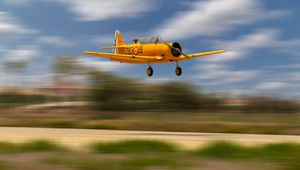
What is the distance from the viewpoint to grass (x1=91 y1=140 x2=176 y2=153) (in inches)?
760

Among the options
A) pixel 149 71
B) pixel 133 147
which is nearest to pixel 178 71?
pixel 149 71

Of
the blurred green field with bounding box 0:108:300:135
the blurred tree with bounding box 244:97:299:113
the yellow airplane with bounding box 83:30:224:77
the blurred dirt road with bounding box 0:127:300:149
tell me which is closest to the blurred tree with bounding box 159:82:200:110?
the blurred green field with bounding box 0:108:300:135

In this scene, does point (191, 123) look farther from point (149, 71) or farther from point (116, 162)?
point (116, 162)

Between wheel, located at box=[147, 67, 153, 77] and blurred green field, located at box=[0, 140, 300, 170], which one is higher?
wheel, located at box=[147, 67, 153, 77]

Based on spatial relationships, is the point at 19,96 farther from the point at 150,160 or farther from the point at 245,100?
the point at 150,160

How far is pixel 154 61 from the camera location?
73.3 ft

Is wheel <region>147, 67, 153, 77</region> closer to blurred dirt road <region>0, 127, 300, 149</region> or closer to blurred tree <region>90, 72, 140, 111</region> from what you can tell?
blurred dirt road <region>0, 127, 300, 149</region>

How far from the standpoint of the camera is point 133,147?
19984mm

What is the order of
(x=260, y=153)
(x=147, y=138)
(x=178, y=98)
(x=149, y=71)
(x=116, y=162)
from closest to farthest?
(x=116, y=162) < (x=260, y=153) < (x=149, y=71) < (x=147, y=138) < (x=178, y=98)

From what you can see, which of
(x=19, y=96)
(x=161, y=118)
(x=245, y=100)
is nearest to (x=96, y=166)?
(x=161, y=118)

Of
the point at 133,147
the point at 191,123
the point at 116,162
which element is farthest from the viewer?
the point at 191,123

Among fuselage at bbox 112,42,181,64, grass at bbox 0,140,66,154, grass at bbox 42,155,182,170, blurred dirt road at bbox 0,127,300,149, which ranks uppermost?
fuselage at bbox 112,42,181,64

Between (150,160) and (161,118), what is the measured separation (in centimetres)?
3670

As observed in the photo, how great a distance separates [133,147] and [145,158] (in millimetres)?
3844
